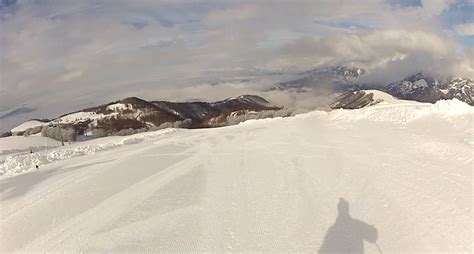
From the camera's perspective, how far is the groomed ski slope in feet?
30.0

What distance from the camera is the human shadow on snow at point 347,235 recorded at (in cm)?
855

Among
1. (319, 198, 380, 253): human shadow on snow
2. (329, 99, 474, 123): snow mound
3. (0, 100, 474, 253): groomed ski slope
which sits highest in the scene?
(329, 99, 474, 123): snow mound

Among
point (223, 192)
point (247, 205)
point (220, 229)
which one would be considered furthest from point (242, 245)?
point (223, 192)

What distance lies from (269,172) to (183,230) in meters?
5.80

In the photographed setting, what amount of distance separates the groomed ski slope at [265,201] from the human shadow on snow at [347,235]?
1.0 inches

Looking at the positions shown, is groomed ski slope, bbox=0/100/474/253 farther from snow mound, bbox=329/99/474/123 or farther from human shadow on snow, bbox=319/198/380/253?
snow mound, bbox=329/99/474/123

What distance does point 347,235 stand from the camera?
9.13 m

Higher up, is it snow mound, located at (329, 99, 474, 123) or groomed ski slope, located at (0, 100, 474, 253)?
snow mound, located at (329, 99, 474, 123)

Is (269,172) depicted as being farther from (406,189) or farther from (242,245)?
(242,245)

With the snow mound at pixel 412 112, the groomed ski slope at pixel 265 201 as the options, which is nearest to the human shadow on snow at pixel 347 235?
the groomed ski slope at pixel 265 201

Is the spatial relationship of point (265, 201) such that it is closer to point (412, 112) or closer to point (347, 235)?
point (347, 235)

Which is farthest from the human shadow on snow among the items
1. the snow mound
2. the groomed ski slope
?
the snow mound

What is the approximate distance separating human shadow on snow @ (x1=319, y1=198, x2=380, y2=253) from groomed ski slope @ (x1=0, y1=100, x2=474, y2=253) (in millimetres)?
26

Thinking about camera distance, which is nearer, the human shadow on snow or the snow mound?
the human shadow on snow
